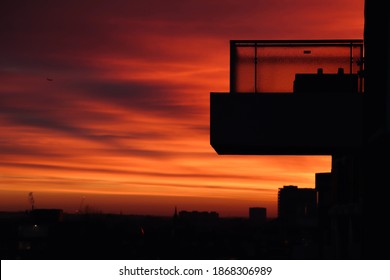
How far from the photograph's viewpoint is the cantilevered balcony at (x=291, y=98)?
2230 cm

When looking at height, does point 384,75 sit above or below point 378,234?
above

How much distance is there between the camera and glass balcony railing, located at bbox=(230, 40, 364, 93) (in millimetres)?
22297

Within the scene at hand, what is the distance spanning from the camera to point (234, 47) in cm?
2253

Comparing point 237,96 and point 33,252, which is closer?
point 237,96

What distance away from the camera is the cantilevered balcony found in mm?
22297

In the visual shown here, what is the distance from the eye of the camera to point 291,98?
2244 cm

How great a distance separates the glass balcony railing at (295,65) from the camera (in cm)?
2230

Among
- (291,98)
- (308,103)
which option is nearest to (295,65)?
(291,98)

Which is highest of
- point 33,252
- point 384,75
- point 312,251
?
point 384,75
